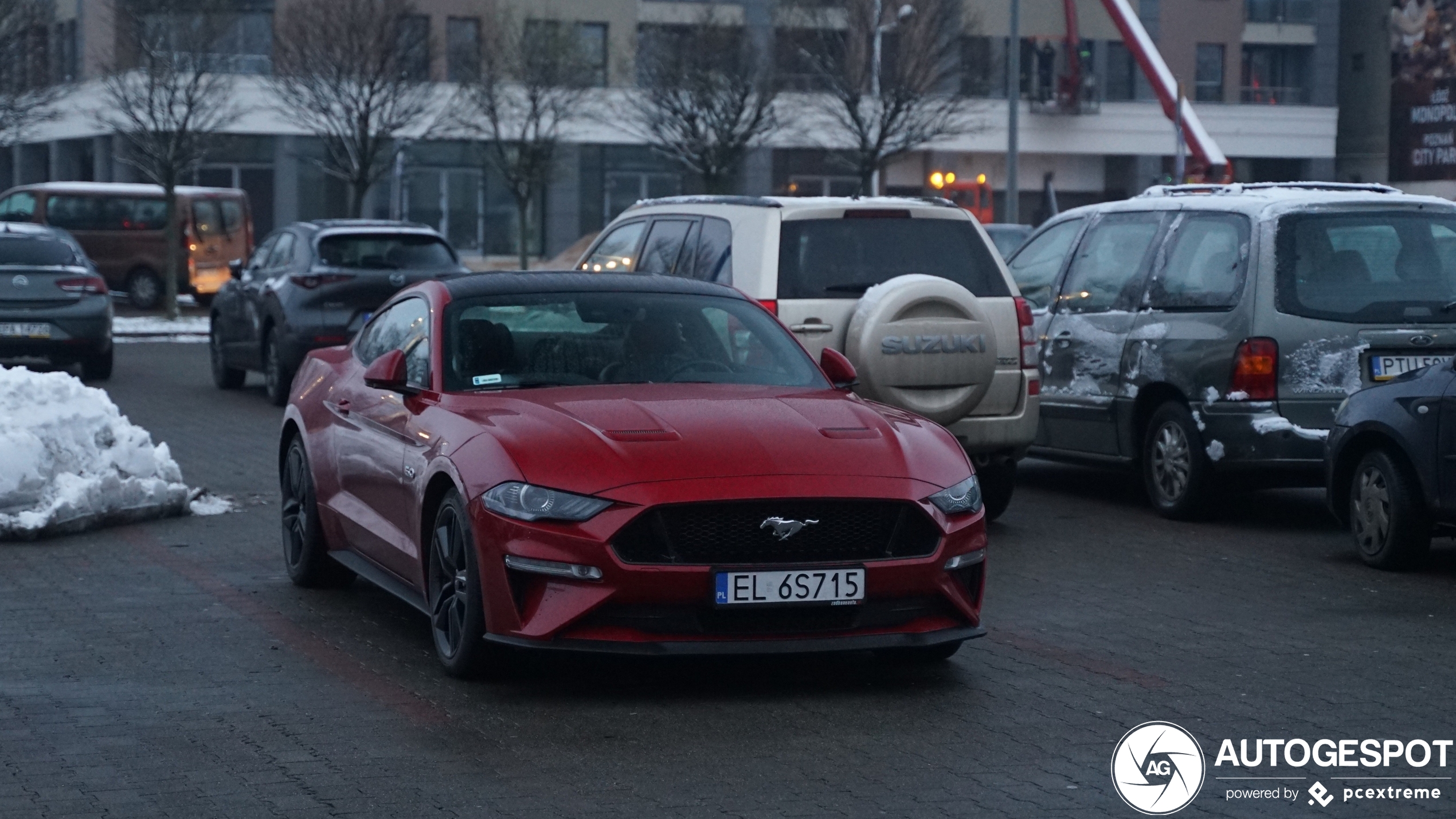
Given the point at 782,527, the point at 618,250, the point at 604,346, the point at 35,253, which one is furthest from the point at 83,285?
the point at 782,527

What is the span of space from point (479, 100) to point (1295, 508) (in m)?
40.9

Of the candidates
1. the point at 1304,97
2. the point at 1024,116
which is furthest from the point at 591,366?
the point at 1304,97

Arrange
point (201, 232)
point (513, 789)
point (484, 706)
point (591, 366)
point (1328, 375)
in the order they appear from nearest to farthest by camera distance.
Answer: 1. point (513, 789)
2. point (484, 706)
3. point (591, 366)
4. point (1328, 375)
5. point (201, 232)

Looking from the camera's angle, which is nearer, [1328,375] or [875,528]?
[875,528]

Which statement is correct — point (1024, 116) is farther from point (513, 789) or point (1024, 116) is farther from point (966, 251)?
point (513, 789)

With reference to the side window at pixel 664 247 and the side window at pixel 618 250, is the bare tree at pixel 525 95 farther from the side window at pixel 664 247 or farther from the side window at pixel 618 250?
the side window at pixel 664 247

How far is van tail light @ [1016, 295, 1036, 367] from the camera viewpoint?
11078mm

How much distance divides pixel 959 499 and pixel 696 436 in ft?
3.04

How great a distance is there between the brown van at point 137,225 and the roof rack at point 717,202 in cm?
2733

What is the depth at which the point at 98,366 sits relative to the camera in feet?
72.4

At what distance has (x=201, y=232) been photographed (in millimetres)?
39312

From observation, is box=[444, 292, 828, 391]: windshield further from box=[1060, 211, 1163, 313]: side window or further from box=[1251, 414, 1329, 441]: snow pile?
box=[1060, 211, 1163, 313]: side window

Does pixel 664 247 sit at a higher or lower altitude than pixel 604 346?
higher

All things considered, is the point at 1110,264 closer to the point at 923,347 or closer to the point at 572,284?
the point at 923,347
